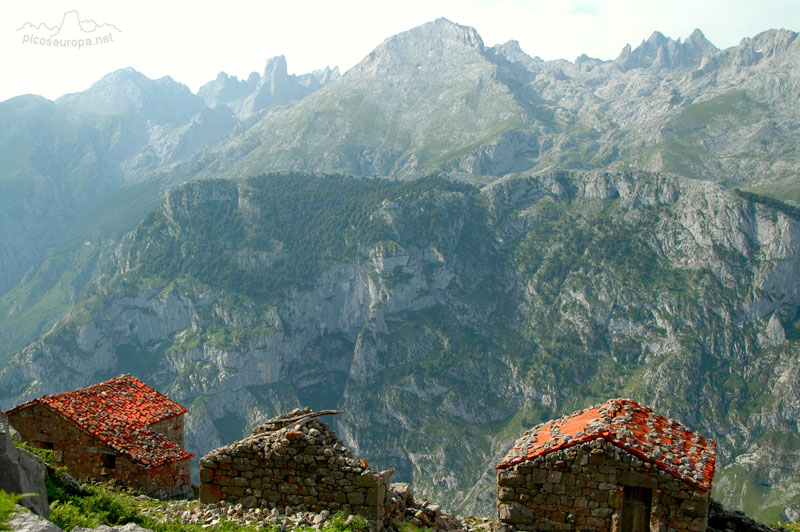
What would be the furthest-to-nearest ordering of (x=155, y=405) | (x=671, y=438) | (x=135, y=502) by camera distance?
1. (x=155, y=405)
2. (x=135, y=502)
3. (x=671, y=438)

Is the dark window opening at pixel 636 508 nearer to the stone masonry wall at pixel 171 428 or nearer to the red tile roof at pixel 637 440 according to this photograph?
the red tile roof at pixel 637 440

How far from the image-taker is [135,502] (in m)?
20.0

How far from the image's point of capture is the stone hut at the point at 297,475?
632 inches

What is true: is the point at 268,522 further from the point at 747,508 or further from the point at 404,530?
the point at 747,508

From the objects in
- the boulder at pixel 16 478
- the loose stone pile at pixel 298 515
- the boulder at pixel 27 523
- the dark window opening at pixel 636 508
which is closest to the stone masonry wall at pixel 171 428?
the loose stone pile at pixel 298 515

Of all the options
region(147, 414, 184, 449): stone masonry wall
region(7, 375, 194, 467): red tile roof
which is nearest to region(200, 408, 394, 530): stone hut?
region(7, 375, 194, 467): red tile roof

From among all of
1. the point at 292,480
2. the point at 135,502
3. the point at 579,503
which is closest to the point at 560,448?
the point at 579,503

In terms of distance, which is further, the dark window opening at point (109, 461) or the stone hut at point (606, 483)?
the dark window opening at point (109, 461)

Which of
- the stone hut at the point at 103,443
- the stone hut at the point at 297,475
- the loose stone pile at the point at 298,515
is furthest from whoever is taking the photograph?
the stone hut at the point at 103,443

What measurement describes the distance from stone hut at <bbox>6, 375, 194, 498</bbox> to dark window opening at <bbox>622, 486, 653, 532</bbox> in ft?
54.5

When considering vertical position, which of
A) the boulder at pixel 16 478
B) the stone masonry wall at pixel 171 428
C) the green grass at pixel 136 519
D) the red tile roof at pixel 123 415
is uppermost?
the boulder at pixel 16 478

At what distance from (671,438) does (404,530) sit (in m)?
7.99

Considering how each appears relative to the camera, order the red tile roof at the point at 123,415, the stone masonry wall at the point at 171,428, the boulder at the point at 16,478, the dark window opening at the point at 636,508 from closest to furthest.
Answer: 1. the boulder at the point at 16,478
2. the dark window opening at the point at 636,508
3. the red tile roof at the point at 123,415
4. the stone masonry wall at the point at 171,428

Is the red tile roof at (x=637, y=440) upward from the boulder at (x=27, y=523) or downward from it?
downward
